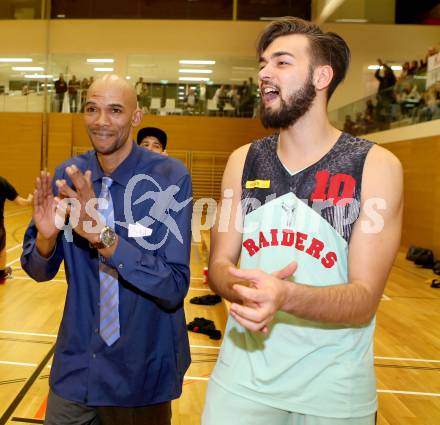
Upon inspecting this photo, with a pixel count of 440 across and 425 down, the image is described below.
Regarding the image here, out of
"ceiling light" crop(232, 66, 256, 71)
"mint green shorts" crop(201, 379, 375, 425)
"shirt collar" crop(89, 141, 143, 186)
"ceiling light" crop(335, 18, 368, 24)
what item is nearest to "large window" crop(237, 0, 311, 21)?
"ceiling light" crop(335, 18, 368, 24)

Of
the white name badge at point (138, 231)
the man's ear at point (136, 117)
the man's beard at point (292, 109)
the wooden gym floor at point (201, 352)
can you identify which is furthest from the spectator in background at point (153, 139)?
the man's beard at point (292, 109)

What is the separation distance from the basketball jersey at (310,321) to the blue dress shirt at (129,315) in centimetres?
40

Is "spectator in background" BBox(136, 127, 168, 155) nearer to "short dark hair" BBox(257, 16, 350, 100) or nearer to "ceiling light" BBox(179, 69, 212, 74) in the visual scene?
"short dark hair" BBox(257, 16, 350, 100)

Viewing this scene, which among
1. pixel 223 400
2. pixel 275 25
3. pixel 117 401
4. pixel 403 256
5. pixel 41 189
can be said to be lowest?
pixel 403 256

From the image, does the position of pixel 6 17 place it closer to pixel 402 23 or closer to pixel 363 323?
pixel 402 23

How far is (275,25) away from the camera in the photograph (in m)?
2.06

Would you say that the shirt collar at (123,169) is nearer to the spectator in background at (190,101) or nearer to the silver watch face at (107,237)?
the silver watch face at (107,237)

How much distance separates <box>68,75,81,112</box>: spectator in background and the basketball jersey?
21.4 metres

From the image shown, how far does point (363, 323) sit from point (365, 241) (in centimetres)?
27

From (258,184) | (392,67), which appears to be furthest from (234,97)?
(258,184)

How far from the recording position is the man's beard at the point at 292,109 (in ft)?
6.35

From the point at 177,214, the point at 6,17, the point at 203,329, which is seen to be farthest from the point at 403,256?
the point at 6,17

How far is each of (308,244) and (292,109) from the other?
1.57 feet

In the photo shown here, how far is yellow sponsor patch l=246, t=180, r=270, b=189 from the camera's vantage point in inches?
79.3
